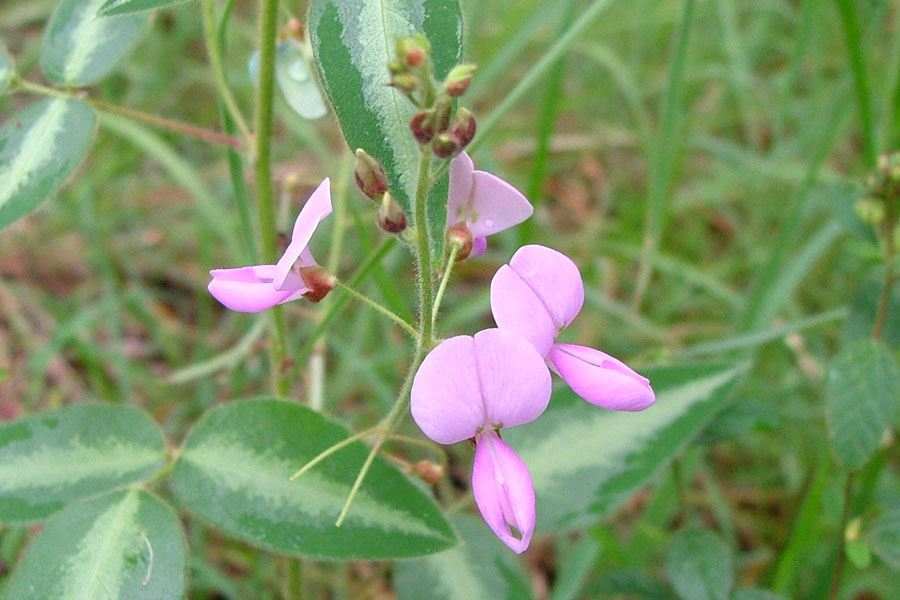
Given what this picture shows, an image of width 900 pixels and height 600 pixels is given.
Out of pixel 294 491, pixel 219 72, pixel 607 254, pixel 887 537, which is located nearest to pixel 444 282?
pixel 294 491

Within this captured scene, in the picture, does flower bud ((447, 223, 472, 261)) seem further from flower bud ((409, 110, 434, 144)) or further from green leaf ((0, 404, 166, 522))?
green leaf ((0, 404, 166, 522))

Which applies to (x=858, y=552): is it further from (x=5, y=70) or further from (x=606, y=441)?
(x=5, y=70)

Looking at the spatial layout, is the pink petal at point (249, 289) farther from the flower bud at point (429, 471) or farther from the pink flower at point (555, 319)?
the flower bud at point (429, 471)

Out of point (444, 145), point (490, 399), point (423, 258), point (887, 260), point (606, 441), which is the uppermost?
point (444, 145)

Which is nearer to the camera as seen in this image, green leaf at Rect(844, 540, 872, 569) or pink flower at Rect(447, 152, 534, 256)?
pink flower at Rect(447, 152, 534, 256)

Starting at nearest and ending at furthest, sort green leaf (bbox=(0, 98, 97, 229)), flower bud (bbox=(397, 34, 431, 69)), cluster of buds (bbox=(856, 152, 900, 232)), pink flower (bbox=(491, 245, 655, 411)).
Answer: flower bud (bbox=(397, 34, 431, 69)) → pink flower (bbox=(491, 245, 655, 411)) → green leaf (bbox=(0, 98, 97, 229)) → cluster of buds (bbox=(856, 152, 900, 232))

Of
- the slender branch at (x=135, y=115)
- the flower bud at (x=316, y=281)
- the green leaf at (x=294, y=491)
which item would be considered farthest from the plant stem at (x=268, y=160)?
the flower bud at (x=316, y=281)

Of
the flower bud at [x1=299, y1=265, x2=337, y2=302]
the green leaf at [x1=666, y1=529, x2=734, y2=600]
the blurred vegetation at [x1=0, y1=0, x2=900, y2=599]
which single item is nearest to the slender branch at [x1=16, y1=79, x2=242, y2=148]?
the blurred vegetation at [x1=0, y1=0, x2=900, y2=599]

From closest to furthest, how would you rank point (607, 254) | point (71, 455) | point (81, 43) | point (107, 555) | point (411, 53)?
point (411, 53) → point (107, 555) → point (71, 455) → point (81, 43) → point (607, 254)
